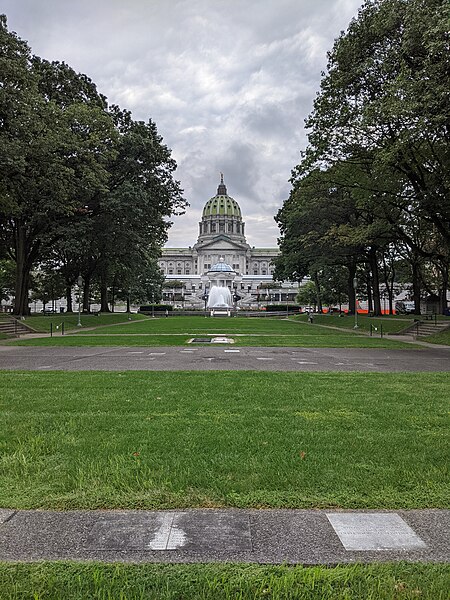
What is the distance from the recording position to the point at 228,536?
3.12 meters

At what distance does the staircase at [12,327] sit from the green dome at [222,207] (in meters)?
159

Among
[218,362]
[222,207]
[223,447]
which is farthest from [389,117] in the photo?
[222,207]

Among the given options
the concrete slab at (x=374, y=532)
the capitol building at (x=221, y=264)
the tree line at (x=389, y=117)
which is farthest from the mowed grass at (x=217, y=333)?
the capitol building at (x=221, y=264)

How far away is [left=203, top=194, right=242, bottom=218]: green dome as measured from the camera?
611ft

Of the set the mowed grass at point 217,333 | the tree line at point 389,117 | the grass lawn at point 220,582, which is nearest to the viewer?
the grass lawn at point 220,582

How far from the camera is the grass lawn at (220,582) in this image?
8.14 ft

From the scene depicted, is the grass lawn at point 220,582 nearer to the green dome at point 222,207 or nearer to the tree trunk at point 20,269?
the tree trunk at point 20,269

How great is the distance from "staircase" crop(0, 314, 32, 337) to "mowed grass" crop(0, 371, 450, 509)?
21.4 m

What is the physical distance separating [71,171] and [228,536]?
1005 inches

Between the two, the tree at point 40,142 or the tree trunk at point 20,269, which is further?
the tree trunk at point 20,269

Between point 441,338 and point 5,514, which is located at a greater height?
point 5,514

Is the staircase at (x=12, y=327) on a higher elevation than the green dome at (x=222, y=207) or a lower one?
lower

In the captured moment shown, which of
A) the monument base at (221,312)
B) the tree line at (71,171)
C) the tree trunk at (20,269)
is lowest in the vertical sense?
the monument base at (221,312)

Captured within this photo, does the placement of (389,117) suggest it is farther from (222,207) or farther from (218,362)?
(222,207)
